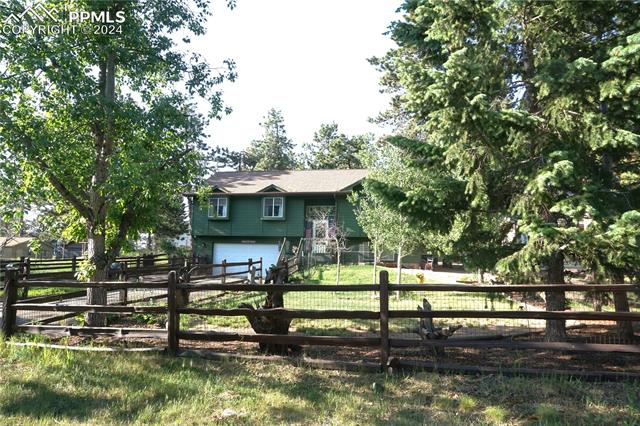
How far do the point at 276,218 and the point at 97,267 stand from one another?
67.4 feet

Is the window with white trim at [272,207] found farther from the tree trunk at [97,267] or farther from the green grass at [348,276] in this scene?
the tree trunk at [97,267]

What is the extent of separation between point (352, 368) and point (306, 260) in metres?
20.2

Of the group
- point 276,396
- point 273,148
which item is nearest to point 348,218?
point 276,396

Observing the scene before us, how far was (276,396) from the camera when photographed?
5.20m

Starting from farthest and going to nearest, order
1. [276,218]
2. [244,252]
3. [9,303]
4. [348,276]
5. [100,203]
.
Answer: [244,252] → [276,218] → [348,276] → [100,203] → [9,303]

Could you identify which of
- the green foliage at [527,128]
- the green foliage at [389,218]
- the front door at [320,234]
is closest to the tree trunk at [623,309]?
the green foliage at [527,128]

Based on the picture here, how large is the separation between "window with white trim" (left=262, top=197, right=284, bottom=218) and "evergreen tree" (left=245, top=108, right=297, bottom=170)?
1336 inches

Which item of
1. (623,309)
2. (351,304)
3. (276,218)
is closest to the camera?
(623,309)

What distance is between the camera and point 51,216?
31.2ft

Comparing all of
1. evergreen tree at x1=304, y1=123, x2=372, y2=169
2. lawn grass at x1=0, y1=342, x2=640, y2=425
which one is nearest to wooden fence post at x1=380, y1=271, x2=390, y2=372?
lawn grass at x1=0, y1=342, x2=640, y2=425

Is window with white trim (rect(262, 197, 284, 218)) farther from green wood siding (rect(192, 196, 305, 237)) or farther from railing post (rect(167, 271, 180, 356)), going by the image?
railing post (rect(167, 271, 180, 356))

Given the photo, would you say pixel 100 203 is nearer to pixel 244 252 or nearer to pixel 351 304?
pixel 351 304

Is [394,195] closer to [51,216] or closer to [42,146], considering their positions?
[42,146]

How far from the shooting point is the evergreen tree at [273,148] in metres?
64.3
